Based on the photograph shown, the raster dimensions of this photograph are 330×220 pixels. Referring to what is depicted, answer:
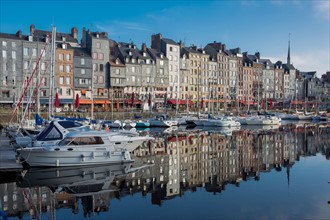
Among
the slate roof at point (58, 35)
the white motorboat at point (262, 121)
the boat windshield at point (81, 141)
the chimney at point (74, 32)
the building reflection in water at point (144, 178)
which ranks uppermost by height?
the chimney at point (74, 32)

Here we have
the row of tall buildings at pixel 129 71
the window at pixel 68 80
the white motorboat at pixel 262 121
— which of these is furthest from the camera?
the window at pixel 68 80

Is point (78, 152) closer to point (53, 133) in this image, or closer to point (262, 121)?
point (53, 133)

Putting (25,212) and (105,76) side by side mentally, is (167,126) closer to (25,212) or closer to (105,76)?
(105,76)

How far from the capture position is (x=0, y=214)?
6.60 metres

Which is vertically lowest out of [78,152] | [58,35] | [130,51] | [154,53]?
[78,152]

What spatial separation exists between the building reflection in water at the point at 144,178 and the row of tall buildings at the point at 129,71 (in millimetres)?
25378

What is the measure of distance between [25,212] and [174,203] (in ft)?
17.8

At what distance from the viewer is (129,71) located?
75.6m

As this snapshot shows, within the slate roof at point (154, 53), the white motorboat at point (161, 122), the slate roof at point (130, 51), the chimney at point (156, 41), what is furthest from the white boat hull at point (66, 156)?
the chimney at point (156, 41)

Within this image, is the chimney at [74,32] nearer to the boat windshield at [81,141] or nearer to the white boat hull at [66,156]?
the boat windshield at [81,141]

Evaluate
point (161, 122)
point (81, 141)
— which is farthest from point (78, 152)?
point (161, 122)

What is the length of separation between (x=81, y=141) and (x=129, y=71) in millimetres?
55381

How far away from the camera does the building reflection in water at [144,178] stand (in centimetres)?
1467

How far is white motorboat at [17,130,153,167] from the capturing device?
19.9 metres
